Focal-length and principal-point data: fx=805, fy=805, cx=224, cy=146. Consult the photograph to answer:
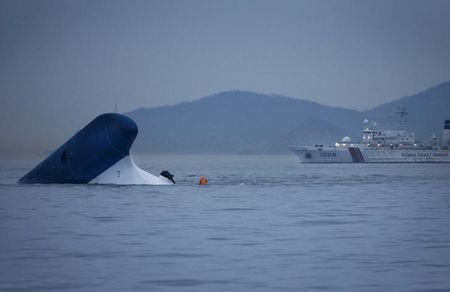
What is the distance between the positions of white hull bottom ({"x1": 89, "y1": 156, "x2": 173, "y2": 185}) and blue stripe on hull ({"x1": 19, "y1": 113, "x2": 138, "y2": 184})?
332 millimetres

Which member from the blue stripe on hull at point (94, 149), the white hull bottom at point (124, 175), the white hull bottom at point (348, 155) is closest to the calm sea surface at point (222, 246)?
the blue stripe on hull at point (94, 149)

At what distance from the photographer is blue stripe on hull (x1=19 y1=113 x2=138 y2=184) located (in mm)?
50844

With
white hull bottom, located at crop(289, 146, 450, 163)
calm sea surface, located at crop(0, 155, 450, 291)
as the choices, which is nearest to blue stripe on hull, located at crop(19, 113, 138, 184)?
calm sea surface, located at crop(0, 155, 450, 291)

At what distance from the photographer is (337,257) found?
1920 cm

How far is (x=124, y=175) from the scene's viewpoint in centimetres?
5334

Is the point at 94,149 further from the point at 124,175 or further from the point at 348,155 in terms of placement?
the point at 348,155

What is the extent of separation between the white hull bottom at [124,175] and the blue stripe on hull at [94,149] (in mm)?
332

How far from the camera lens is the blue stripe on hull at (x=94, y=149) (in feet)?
167

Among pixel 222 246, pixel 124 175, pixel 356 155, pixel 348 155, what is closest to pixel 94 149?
pixel 124 175

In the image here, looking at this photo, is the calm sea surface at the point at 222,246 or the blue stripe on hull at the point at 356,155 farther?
the blue stripe on hull at the point at 356,155

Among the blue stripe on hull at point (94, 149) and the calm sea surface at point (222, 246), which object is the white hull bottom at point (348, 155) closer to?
the blue stripe on hull at point (94, 149)

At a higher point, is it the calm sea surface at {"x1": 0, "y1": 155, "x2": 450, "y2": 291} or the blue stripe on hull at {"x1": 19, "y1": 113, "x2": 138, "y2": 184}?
the blue stripe on hull at {"x1": 19, "y1": 113, "x2": 138, "y2": 184}

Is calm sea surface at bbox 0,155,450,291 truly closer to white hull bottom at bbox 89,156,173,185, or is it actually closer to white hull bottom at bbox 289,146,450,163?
white hull bottom at bbox 89,156,173,185

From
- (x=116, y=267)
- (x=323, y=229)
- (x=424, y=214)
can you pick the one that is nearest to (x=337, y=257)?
(x=116, y=267)
